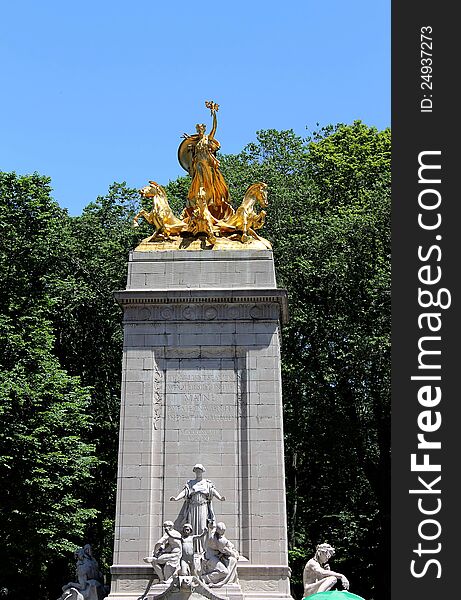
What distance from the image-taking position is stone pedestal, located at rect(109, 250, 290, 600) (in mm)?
19266

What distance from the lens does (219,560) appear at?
1836cm

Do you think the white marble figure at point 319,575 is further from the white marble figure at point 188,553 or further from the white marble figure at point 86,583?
the white marble figure at point 86,583

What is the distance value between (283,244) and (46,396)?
37.1 feet

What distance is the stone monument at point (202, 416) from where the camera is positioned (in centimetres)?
1883

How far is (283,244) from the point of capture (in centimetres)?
3450

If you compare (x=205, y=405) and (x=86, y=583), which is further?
(x=205, y=405)

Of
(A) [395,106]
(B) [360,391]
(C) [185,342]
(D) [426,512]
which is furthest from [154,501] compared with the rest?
(B) [360,391]

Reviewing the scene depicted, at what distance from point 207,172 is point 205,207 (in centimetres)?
102

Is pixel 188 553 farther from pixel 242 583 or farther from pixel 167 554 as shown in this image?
pixel 242 583

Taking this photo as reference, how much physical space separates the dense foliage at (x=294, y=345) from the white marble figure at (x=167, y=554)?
30.5 ft

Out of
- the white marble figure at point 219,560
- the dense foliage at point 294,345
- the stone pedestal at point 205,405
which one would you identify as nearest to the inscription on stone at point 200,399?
the stone pedestal at point 205,405

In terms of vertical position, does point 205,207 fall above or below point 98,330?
above

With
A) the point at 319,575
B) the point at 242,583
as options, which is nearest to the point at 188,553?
the point at 242,583

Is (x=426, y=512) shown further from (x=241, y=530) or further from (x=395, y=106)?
(x=241, y=530)
